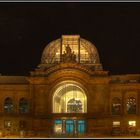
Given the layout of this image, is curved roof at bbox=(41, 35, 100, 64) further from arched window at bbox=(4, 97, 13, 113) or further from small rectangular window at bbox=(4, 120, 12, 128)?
small rectangular window at bbox=(4, 120, 12, 128)

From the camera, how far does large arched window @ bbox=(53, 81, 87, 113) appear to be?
300 feet

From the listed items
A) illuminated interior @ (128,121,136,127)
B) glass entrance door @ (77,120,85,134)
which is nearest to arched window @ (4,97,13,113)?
glass entrance door @ (77,120,85,134)

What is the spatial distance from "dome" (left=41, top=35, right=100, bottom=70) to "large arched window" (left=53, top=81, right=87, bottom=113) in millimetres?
8171

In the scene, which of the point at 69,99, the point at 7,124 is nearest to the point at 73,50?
the point at 69,99

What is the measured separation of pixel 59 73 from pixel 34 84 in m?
5.38

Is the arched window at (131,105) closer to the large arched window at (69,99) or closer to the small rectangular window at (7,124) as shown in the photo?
the large arched window at (69,99)

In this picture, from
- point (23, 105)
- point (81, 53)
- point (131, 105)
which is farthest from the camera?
point (81, 53)

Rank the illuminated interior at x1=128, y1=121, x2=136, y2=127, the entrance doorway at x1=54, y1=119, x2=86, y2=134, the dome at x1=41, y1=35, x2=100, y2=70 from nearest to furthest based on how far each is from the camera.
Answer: the entrance doorway at x1=54, y1=119, x2=86, y2=134, the illuminated interior at x1=128, y1=121, x2=136, y2=127, the dome at x1=41, y1=35, x2=100, y2=70

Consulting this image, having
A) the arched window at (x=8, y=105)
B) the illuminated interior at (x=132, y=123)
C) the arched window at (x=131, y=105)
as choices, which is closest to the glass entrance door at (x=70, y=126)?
the illuminated interior at (x=132, y=123)

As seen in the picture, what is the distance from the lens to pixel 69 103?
92250 millimetres

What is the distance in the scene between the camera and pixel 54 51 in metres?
99.4

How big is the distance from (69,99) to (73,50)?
445 inches

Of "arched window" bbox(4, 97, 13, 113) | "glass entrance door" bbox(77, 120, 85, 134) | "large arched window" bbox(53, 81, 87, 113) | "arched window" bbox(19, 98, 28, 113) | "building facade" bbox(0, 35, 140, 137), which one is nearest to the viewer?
"building facade" bbox(0, 35, 140, 137)

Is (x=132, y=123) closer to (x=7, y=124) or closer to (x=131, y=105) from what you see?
(x=131, y=105)
